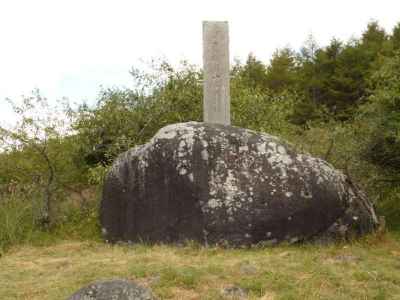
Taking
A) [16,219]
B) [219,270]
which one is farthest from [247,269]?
[16,219]

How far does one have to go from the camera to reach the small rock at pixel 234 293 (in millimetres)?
Answer: 6914

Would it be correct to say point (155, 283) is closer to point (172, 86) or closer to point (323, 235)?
point (323, 235)

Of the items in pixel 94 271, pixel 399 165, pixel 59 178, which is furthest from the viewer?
pixel 59 178

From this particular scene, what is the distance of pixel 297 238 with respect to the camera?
33.0ft

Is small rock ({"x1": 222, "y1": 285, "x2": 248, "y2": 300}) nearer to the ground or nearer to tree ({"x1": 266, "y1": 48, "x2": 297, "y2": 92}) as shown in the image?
the ground

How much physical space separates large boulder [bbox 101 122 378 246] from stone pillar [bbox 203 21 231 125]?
2.40 metres

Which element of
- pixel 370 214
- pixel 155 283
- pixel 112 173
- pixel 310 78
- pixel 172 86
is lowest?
pixel 155 283

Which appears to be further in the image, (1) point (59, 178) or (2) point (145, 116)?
(2) point (145, 116)

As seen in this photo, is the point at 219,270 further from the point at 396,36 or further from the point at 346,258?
the point at 396,36

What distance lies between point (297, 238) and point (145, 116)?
6.39 metres

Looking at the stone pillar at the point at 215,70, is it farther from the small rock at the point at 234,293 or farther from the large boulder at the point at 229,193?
the small rock at the point at 234,293

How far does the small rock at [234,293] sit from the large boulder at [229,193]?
2741 mm

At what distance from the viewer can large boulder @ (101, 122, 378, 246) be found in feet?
32.6

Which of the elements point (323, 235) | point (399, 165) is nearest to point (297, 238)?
point (323, 235)
